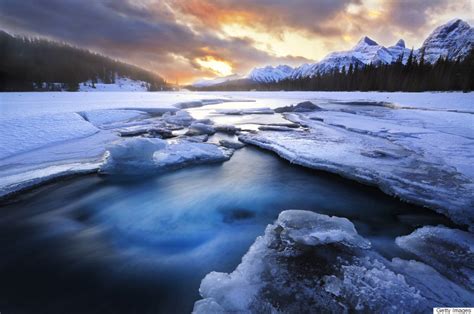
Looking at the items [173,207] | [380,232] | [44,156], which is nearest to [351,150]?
[380,232]

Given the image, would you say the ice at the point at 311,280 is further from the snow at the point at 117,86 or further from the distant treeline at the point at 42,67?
the snow at the point at 117,86

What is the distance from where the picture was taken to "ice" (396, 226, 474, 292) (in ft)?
8.89

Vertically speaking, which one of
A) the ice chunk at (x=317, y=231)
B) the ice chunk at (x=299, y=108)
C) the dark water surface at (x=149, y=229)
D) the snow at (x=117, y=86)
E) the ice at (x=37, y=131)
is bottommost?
the dark water surface at (x=149, y=229)

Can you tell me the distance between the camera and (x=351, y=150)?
739cm

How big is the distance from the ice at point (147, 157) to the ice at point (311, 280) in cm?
447

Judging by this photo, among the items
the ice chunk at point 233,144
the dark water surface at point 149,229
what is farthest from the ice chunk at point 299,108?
the dark water surface at point 149,229

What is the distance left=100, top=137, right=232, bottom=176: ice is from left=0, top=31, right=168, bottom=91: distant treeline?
204 feet

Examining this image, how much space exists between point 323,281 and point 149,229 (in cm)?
291

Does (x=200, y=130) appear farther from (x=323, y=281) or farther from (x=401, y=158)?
(x=323, y=281)

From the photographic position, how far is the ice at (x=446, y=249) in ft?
8.89

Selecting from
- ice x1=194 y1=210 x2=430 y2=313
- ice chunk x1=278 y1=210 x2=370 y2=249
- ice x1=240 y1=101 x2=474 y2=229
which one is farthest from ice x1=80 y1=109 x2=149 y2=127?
ice x1=194 y1=210 x2=430 y2=313

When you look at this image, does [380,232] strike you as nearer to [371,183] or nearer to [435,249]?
[435,249]

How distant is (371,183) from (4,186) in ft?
26.6

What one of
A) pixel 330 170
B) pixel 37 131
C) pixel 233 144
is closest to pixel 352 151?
pixel 330 170
